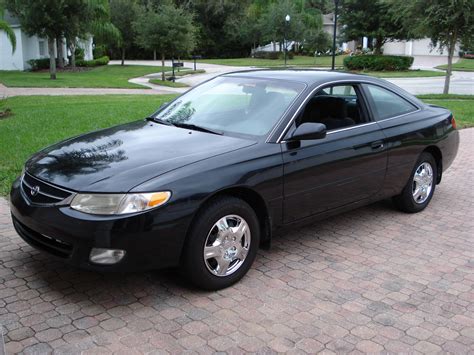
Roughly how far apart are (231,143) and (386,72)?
35.4 m

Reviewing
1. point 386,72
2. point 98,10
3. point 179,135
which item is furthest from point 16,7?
point 179,135

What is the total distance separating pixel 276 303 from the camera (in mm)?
3885

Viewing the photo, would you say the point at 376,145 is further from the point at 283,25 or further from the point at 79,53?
the point at 283,25

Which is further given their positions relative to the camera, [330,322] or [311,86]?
[311,86]

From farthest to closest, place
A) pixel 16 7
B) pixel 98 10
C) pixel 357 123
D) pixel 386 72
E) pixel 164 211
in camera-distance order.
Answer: pixel 386 72 < pixel 98 10 < pixel 16 7 < pixel 357 123 < pixel 164 211

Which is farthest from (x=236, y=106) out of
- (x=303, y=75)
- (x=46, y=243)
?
(x=46, y=243)

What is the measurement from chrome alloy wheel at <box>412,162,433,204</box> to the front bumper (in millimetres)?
3229

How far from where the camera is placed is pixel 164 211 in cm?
361

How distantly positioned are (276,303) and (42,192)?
183cm

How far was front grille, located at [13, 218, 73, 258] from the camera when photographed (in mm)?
3669

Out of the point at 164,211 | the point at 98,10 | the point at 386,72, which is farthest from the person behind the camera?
the point at 386,72

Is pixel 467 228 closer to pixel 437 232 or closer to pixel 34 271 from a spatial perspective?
pixel 437 232

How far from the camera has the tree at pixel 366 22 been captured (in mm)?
35969

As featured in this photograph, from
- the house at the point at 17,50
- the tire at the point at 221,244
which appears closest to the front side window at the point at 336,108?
the tire at the point at 221,244
